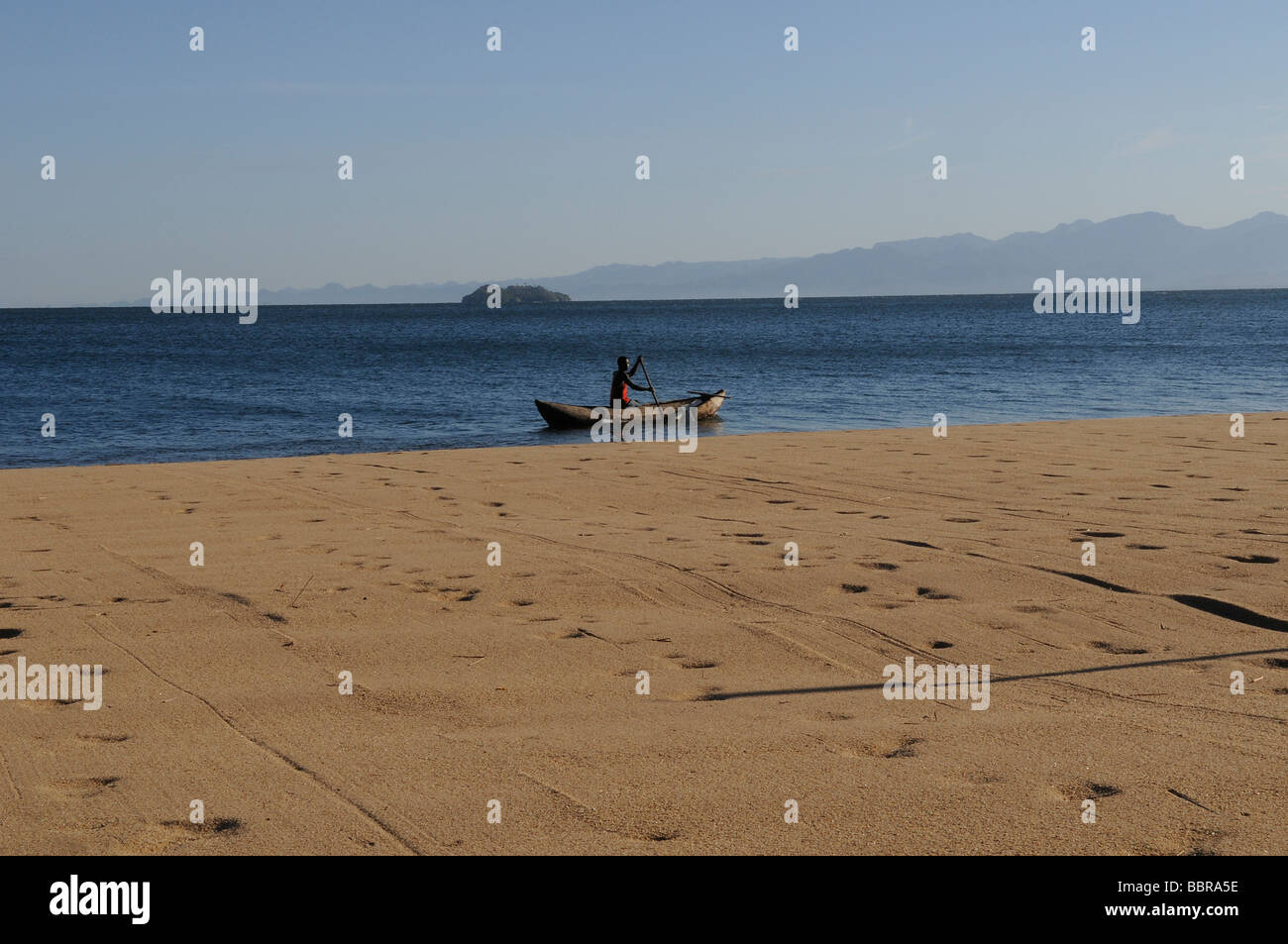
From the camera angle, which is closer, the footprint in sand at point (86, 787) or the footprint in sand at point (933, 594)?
the footprint in sand at point (86, 787)

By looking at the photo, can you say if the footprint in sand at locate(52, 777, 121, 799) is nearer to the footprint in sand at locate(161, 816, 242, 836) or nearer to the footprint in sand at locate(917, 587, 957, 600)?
the footprint in sand at locate(161, 816, 242, 836)

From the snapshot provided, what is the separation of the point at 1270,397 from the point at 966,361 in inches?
765

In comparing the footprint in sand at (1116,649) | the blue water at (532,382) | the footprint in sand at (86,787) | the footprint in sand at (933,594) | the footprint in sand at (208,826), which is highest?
the blue water at (532,382)

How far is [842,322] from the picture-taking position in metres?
93.8

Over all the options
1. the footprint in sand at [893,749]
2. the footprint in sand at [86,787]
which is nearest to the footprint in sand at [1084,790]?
Answer: the footprint in sand at [893,749]

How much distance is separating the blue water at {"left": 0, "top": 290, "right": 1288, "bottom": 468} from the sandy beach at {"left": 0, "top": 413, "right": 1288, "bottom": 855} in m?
13.2

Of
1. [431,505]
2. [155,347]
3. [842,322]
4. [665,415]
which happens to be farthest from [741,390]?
[842,322]

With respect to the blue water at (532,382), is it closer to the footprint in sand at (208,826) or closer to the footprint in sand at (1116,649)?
the footprint in sand at (1116,649)

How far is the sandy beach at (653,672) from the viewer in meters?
3.78

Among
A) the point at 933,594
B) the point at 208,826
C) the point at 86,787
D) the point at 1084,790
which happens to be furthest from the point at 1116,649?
the point at 86,787

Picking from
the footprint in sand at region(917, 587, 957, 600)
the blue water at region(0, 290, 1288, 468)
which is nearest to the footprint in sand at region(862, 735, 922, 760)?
the footprint in sand at region(917, 587, 957, 600)

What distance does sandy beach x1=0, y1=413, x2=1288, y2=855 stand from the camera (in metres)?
3.78

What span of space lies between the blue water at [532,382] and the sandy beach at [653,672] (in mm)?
13171

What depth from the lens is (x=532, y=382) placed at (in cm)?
3925
